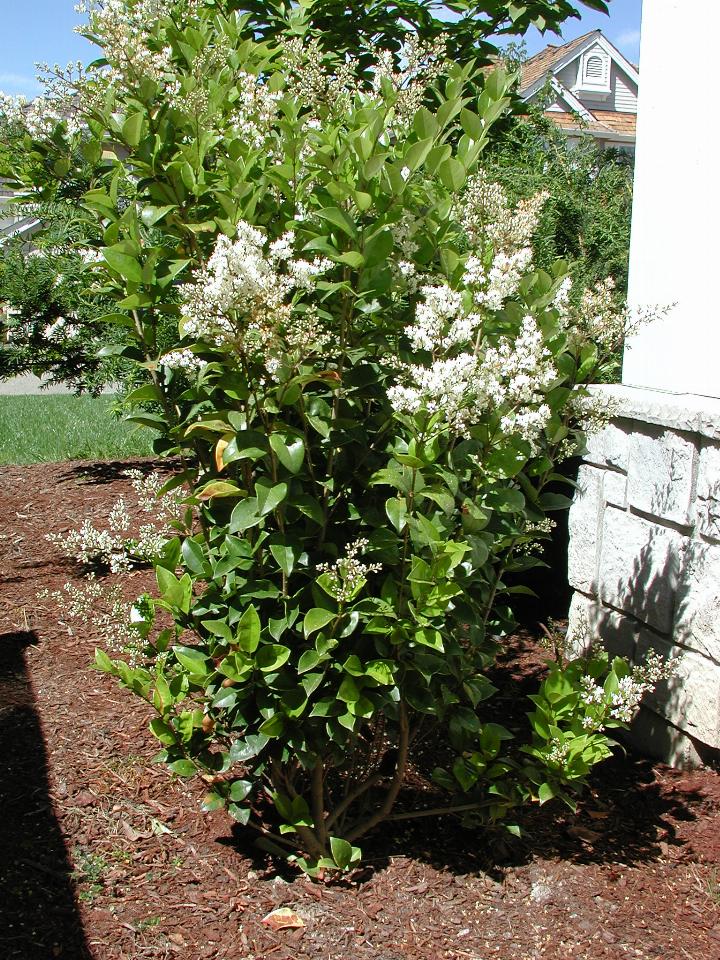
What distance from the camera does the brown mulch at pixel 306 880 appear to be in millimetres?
2363

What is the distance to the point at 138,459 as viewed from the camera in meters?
6.81

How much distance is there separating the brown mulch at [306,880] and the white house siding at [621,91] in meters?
27.3

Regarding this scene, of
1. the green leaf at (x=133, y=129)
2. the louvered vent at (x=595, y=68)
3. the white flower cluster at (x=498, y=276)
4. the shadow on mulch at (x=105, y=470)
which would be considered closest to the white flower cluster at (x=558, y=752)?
the white flower cluster at (x=498, y=276)

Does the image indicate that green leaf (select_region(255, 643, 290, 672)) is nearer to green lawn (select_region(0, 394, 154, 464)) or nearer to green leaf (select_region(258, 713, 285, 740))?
green leaf (select_region(258, 713, 285, 740))

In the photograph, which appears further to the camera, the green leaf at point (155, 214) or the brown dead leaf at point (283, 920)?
the brown dead leaf at point (283, 920)

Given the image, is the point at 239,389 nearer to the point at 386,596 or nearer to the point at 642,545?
the point at 386,596

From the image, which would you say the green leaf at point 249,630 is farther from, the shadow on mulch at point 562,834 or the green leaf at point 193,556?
the shadow on mulch at point 562,834

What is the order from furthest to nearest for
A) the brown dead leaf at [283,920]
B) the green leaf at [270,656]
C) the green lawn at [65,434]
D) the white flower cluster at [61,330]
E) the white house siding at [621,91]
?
the white house siding at [621,91]
the green lawn at [65,434]
the white flower cluster at [61,330]
the brown dead leaf at [283,920]
the green leaf at [270,656]

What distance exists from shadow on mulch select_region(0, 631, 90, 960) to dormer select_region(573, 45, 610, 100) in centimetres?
2634

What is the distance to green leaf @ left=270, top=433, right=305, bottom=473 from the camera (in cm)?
199

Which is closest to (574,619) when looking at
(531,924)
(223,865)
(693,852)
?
(693,852)

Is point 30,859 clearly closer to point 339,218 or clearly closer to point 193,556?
point 193,556

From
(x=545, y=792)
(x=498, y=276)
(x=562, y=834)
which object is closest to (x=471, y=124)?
(x=498, y=276)

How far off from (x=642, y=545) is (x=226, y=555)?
68.1 inches
